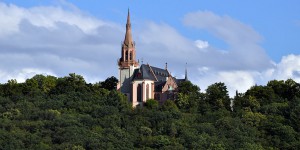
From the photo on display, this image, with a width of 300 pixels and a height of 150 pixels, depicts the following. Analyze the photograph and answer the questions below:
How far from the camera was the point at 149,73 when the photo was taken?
376 ft

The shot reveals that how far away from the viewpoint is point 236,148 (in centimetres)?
9081

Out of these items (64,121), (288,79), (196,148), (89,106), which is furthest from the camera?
(288,79)

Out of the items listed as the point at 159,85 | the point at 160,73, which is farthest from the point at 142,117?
the point at 160,73

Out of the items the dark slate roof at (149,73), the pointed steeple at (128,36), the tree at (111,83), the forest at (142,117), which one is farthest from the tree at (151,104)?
the pointed steeple at (128,36)

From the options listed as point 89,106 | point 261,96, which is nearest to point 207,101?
point 261,96

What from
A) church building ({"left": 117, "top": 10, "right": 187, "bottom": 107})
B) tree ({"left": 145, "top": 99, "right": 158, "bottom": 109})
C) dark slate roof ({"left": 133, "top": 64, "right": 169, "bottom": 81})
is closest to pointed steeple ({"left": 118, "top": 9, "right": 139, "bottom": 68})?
church building ({"left": 117, "top": 10, "right": 187, "bottom": 107})

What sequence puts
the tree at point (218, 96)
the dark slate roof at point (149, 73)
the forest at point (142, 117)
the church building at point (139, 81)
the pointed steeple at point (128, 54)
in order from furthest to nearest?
the pointed steeple at point (128, 54) → the dark slate roof at point (149, 73) → the church building at point (139, 81) → the tree at point (218, 96) → the forest at point (142, 117)

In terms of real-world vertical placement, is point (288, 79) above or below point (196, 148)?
above

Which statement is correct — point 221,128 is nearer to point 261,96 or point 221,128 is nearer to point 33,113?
point 261,96

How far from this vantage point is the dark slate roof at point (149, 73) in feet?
371

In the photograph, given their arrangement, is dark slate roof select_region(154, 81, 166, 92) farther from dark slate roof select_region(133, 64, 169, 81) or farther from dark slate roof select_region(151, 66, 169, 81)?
dark slate roof select_region(151, 66, 169, 81)

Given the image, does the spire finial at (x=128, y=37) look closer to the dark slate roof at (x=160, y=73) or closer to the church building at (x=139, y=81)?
the church building at (x=139, y=81)

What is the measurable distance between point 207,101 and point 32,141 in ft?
86.5

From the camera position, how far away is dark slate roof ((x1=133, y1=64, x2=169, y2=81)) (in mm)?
112938
